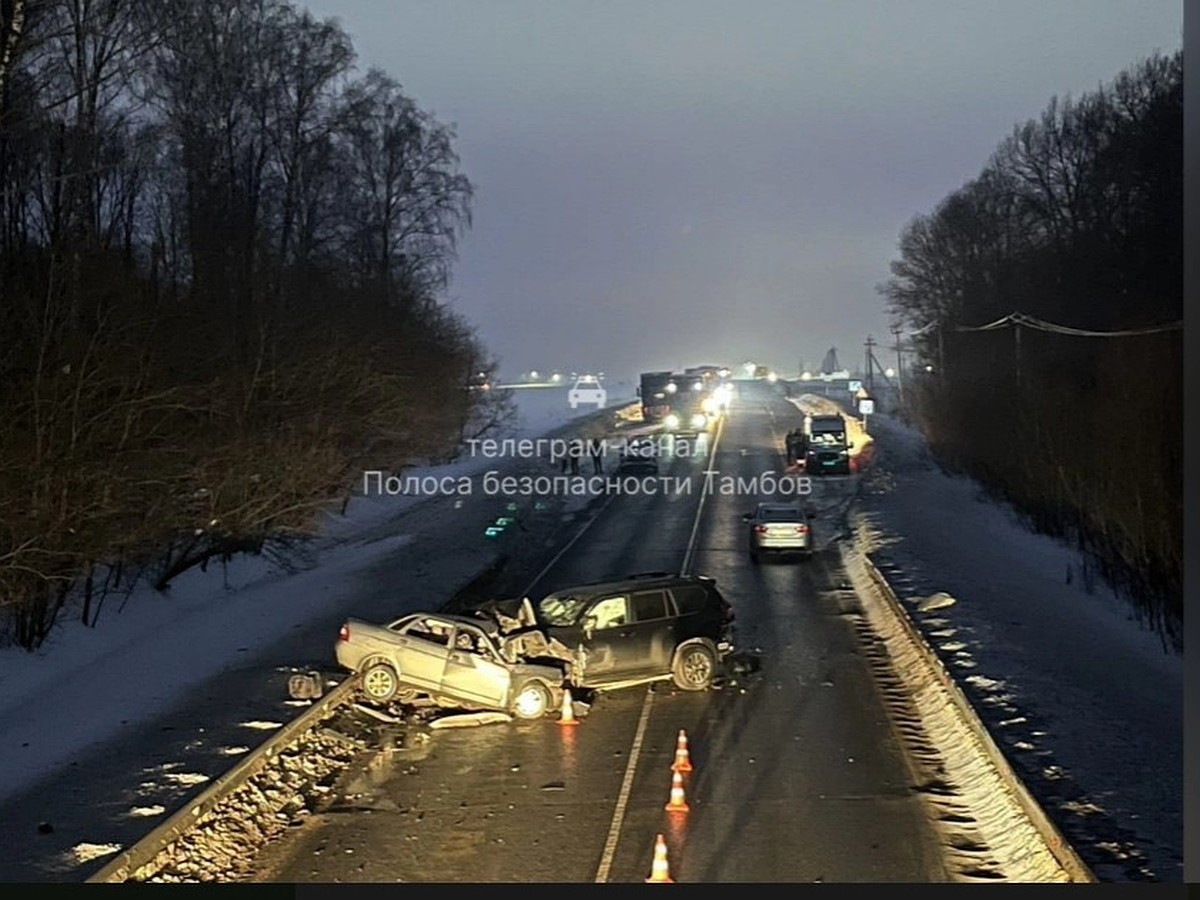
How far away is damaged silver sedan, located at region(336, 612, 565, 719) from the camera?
1527cm

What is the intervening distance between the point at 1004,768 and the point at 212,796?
7.25 meters

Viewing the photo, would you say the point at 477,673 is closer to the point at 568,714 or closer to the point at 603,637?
the point at 568,714

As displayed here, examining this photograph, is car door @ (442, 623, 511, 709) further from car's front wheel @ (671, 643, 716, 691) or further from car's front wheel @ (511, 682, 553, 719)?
car's front wheel @ (671, 643, 716, 691)

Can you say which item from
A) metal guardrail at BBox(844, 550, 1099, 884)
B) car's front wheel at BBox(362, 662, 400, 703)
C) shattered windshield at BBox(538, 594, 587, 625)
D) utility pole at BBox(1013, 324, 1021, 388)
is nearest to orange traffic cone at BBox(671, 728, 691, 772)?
metal guardrail at BBox(844, 550, 1099, 884)

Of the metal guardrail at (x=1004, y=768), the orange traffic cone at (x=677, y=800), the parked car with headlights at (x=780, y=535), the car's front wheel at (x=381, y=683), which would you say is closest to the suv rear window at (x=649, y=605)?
the car's front wheel at (x=381, y=683)

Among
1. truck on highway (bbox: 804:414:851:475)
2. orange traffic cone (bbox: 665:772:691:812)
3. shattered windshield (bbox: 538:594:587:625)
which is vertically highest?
truck on highway (bbox: 804:414:851:475)

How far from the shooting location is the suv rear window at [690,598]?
677 inches

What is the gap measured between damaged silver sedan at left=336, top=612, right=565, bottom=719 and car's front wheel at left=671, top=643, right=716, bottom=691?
1698 mm

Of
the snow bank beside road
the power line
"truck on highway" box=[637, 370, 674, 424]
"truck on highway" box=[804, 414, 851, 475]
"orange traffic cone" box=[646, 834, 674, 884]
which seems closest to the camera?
"orange traffic cone" box=[646, 834, 674, 884]

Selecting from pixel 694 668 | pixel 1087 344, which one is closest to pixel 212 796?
pixel 694 668

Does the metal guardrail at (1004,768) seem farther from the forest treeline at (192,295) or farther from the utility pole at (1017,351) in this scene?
the utility pole at (1017,351)

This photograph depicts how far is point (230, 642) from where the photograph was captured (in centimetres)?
2058

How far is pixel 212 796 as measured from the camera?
37.7ft

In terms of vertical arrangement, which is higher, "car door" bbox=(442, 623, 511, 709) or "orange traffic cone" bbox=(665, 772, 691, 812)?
"car door" bbox=(442, 623, 511, 709)
